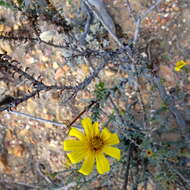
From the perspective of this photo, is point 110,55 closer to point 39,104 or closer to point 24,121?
point 39,104

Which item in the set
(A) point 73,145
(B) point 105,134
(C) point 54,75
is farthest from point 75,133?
(C) point 54,75

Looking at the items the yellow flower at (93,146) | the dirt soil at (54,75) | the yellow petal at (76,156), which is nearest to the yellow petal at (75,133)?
the yellow flower at (93,146)

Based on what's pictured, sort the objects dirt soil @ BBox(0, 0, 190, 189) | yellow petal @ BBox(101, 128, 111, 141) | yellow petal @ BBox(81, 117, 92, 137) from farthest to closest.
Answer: dirt soil @ BBox(0, 0, 190, 189) < yellow petal @ BBox(101, 128, 111, 141) < yellow petal @ BBox(81, 117, 92, 137)

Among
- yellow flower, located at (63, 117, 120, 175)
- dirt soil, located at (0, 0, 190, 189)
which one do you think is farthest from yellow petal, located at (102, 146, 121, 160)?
dirt soil, located at (0, 0, 190, 189)

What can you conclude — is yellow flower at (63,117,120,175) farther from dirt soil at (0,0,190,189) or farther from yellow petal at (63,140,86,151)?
dirt soil at (0,0,190,189)

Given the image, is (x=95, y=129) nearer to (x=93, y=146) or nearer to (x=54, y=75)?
(x=93, y=146)

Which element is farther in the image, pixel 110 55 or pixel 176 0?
pixel 176 0

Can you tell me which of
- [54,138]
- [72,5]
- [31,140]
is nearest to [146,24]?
[72,5]
